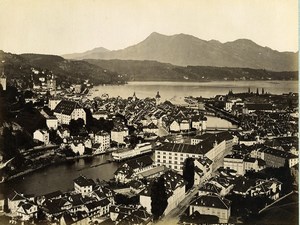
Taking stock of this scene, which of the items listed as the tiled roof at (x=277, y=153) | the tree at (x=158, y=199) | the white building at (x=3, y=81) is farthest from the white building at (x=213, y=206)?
the white building at (x=3, y=81)

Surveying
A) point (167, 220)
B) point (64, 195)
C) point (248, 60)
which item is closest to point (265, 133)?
point (248, 60)

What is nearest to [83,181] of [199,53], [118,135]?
[118,135]

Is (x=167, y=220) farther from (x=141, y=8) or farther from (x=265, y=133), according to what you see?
(x=141, y=8)

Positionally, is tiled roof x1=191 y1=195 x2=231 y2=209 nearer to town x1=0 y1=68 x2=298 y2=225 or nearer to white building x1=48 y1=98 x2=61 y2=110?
town x1=0 y1=68 x2=298 y2=225

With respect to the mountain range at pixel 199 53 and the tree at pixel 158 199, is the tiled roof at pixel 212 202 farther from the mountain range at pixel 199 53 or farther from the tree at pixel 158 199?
the mountain range at pixel 199 53

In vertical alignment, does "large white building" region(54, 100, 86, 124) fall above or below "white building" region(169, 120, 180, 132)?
above

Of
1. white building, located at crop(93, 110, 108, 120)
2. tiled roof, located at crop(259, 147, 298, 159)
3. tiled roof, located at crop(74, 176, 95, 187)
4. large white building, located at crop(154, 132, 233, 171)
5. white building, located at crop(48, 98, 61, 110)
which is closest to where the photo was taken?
tiled roof, located at crop(259, 147, 298, 159)

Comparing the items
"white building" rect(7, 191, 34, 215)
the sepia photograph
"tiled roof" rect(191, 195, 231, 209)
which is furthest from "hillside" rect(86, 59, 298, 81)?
"white building" rect(7, 191, 34, 215)
